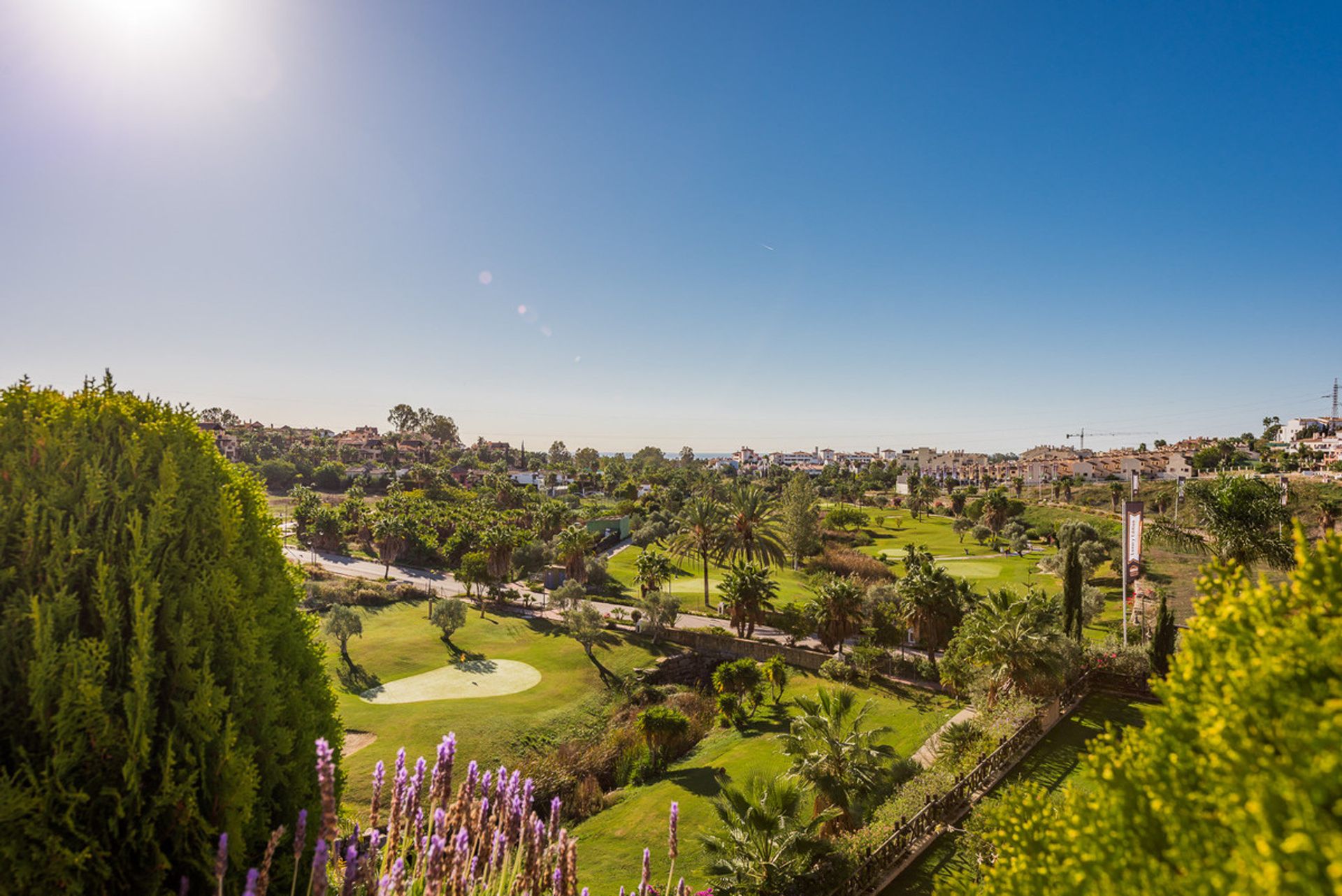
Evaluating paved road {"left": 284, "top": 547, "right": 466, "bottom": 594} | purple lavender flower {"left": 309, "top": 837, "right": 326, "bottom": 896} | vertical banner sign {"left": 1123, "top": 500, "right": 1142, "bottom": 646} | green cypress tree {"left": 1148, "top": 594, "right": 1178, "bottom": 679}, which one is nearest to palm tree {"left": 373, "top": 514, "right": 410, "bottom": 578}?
paved road {"left": 284, "top": 547, "right": 466, "bottom": 594}

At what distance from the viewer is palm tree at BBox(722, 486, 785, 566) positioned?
36.2m

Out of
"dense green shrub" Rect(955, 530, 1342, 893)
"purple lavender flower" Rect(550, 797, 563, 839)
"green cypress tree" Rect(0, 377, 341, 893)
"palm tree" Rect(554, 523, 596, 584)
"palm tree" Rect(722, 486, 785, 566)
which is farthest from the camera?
"palm tree" Rect(554, 523, 596, 584)

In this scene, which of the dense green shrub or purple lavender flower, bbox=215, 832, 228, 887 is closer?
the dense green shrub

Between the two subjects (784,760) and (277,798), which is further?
(784,760)

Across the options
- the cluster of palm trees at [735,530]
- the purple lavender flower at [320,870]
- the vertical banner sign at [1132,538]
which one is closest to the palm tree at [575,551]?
the cluster of palm trees at [735,530]

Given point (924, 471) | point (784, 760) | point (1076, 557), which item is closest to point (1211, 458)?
point (924, 471)

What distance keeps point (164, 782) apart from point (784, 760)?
2091cm

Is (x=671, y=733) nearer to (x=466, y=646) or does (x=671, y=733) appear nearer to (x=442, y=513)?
(x=466, y=646)

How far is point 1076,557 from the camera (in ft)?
76.0

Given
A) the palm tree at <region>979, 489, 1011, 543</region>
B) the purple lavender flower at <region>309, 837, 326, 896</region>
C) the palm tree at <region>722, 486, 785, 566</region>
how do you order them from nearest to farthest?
the purple lavender flower at <region>309, 837, 326, 896</region> → the palm tree at <region>722, 486, 785, 566</region> → the palm tree at <region>979, 489, 1011, 543</region>

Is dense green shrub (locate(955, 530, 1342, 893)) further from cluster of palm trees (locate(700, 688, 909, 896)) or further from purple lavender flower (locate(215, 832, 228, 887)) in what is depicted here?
cluster of palm trees (locate(700, 688, 909, 896))

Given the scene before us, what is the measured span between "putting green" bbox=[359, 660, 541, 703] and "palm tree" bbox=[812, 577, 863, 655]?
14883mm

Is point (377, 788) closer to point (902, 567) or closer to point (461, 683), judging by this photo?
point (461, 683)

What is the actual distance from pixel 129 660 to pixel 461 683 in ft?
91.1
